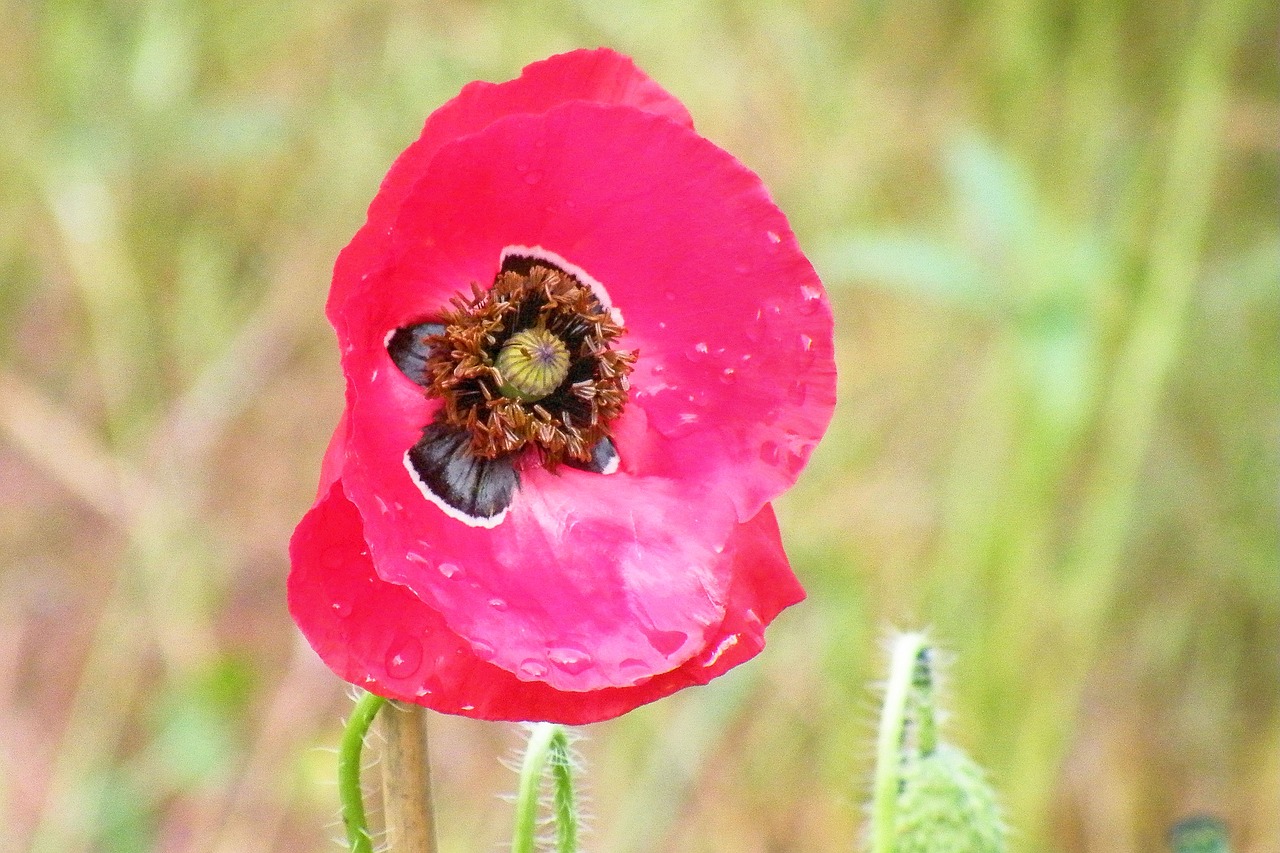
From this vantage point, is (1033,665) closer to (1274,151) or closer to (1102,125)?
(1102,125)

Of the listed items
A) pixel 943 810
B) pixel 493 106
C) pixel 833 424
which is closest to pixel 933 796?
pixel 943 810

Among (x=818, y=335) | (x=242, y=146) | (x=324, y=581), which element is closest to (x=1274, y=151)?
(x=242, y=146)

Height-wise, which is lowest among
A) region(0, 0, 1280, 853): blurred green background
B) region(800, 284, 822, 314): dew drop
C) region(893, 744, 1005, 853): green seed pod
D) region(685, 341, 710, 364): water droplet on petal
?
region(893, 744, 1005, 853): green seed pod

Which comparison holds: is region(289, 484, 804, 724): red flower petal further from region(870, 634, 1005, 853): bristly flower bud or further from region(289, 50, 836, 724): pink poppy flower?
region(870, 634, 1005, 853): bristly flower bud

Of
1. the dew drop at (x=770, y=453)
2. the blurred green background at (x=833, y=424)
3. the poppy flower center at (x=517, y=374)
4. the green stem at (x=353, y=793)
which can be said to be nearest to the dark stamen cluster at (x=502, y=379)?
the poppy flower center at (x=517, y=374)

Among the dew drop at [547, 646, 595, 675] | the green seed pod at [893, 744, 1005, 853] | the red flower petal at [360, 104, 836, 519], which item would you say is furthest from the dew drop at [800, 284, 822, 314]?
the green seed pod at [893, 744, 1005, 853]
